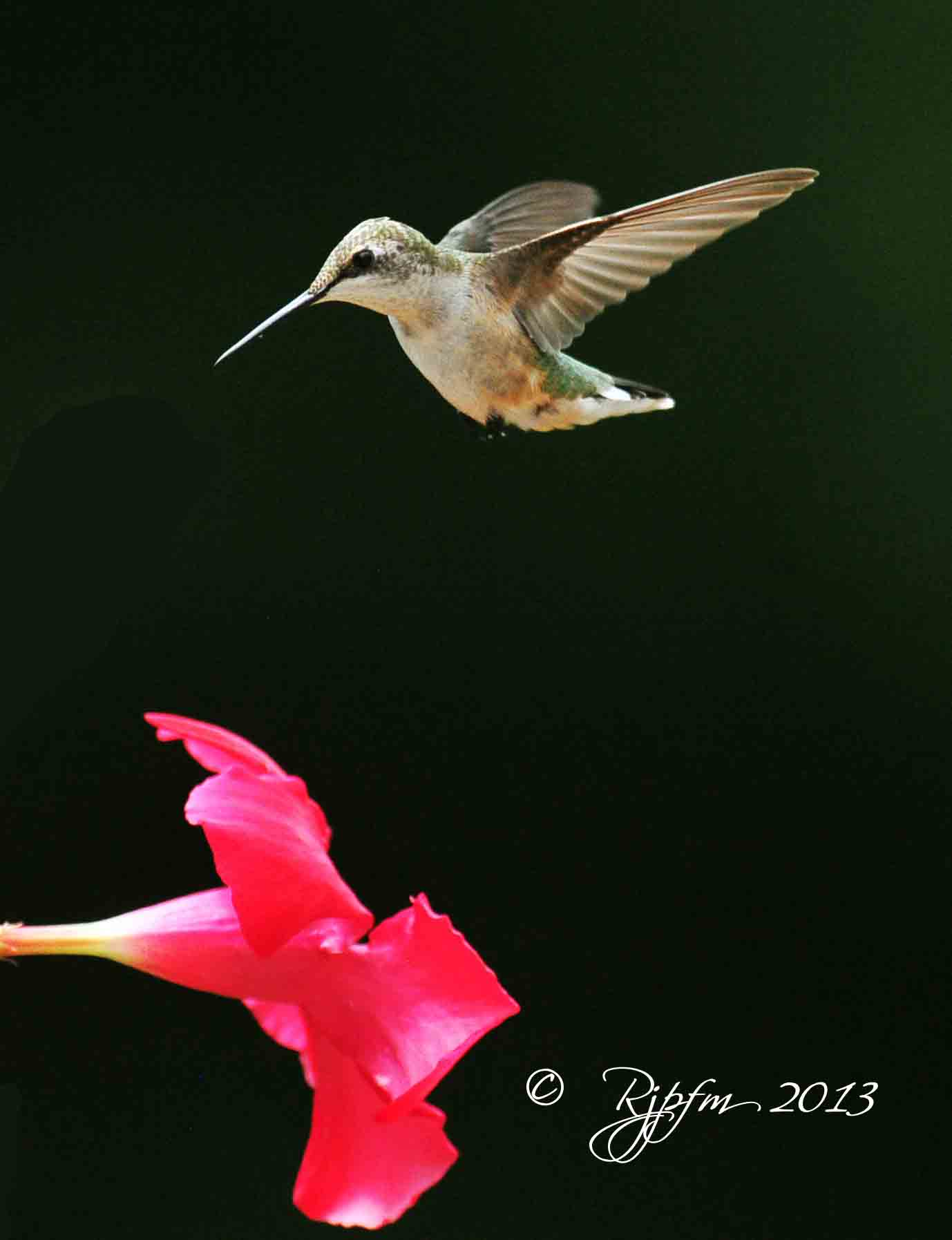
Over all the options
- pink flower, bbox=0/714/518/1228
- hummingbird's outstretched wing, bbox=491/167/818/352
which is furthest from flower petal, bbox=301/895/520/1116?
hummingbird's outstretched wing, bbox=491/167/818/352

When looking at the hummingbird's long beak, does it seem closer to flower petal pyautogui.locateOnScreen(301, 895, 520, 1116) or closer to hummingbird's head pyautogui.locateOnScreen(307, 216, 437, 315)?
hummingbird's head pyautogui.locateOnScreen(307, 216, 437, 315)

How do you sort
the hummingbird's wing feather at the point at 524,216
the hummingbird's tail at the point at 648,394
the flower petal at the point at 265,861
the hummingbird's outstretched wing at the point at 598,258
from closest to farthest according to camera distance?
the flower petal at the point at 265,861 → the hummingbird's outstretched wing at the point at 598,258 → the hummingbird's tail at the point at 648,394 → the hummingbird's wing feather at the point at 524,216

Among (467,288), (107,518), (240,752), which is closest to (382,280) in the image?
(467,288)

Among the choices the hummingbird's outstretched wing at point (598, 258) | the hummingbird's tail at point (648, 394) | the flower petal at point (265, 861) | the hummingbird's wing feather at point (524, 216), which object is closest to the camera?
the flower petal at point (265, 861)

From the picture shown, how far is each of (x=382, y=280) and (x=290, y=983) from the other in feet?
1.29

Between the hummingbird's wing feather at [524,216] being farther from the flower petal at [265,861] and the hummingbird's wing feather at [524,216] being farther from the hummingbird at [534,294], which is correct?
the flower petal at [265,861]

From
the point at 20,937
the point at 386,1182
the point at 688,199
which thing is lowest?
the point at 386,1182

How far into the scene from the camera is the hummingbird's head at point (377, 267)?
687mm

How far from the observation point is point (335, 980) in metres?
0.47

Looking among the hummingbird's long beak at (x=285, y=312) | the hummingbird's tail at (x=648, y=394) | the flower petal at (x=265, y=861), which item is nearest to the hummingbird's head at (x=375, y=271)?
the hummingbird's long beak at (x=285, y=312)

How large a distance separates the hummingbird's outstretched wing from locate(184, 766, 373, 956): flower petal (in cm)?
42

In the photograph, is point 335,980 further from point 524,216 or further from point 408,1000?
point 524,216

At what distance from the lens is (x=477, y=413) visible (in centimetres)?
89

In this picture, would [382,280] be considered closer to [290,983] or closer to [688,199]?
[688,199]
